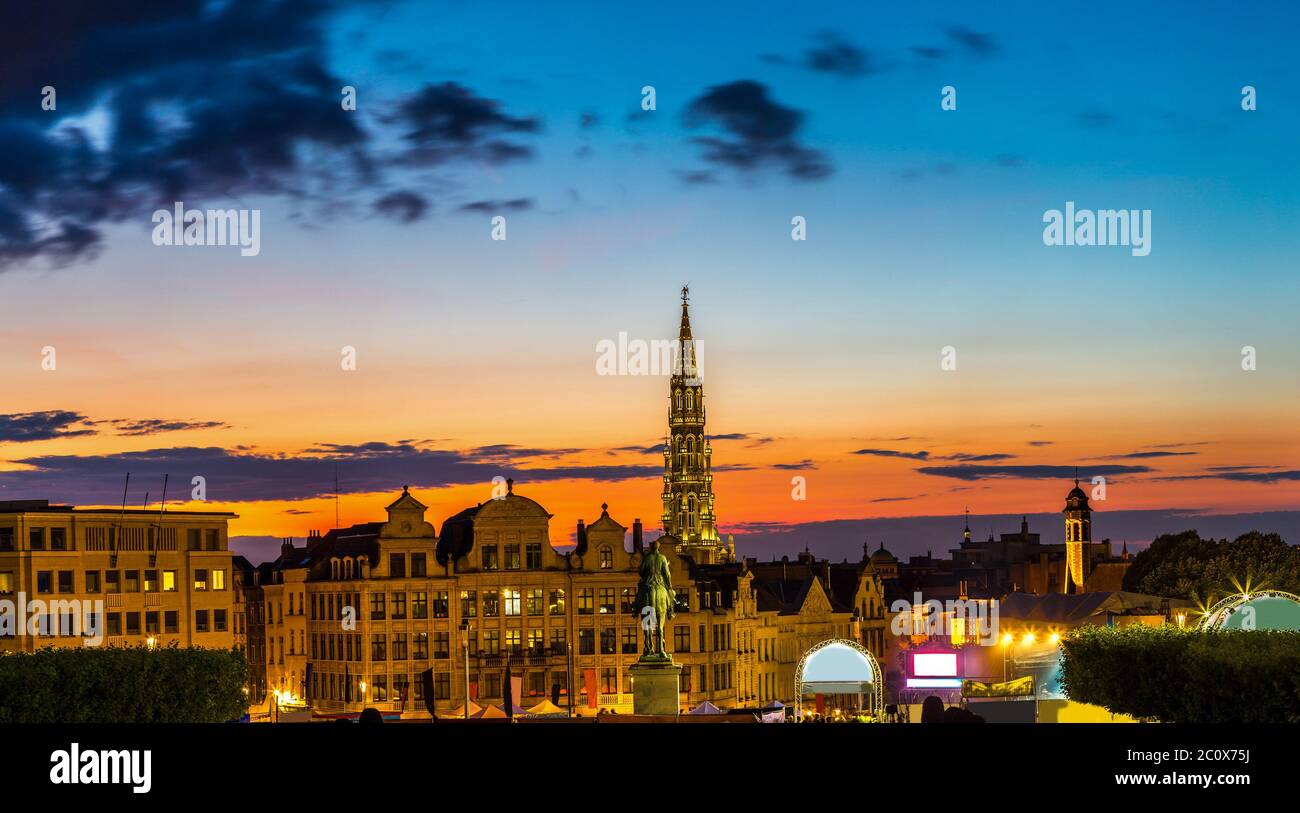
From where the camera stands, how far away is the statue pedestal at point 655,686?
59688mm

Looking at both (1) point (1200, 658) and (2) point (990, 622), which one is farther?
(2) point (990, 622)

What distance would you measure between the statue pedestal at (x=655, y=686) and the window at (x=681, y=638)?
48277mm

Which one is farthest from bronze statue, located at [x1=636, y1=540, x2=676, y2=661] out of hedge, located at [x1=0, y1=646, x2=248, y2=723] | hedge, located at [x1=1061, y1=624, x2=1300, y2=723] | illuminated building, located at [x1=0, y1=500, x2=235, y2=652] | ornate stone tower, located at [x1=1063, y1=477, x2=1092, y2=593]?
ornate stone tower, located at [x1=1063, y1=477, x2=1092, y2=593]

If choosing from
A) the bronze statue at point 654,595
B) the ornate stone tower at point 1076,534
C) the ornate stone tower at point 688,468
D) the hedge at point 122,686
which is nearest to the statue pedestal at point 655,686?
the bronze statue at point 654,595

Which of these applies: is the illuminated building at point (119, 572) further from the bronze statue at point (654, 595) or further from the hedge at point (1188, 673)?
the hedge at point (1188, 673)

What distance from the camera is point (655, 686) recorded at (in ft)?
196

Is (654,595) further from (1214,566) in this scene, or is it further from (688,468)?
(688,468)

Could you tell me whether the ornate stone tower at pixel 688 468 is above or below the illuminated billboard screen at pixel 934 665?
above

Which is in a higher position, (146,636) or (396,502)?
(396,502)

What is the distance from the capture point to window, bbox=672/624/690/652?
357ft

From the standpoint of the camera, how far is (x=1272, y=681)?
37.4m

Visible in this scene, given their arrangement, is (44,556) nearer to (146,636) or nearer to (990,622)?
(146,636)
